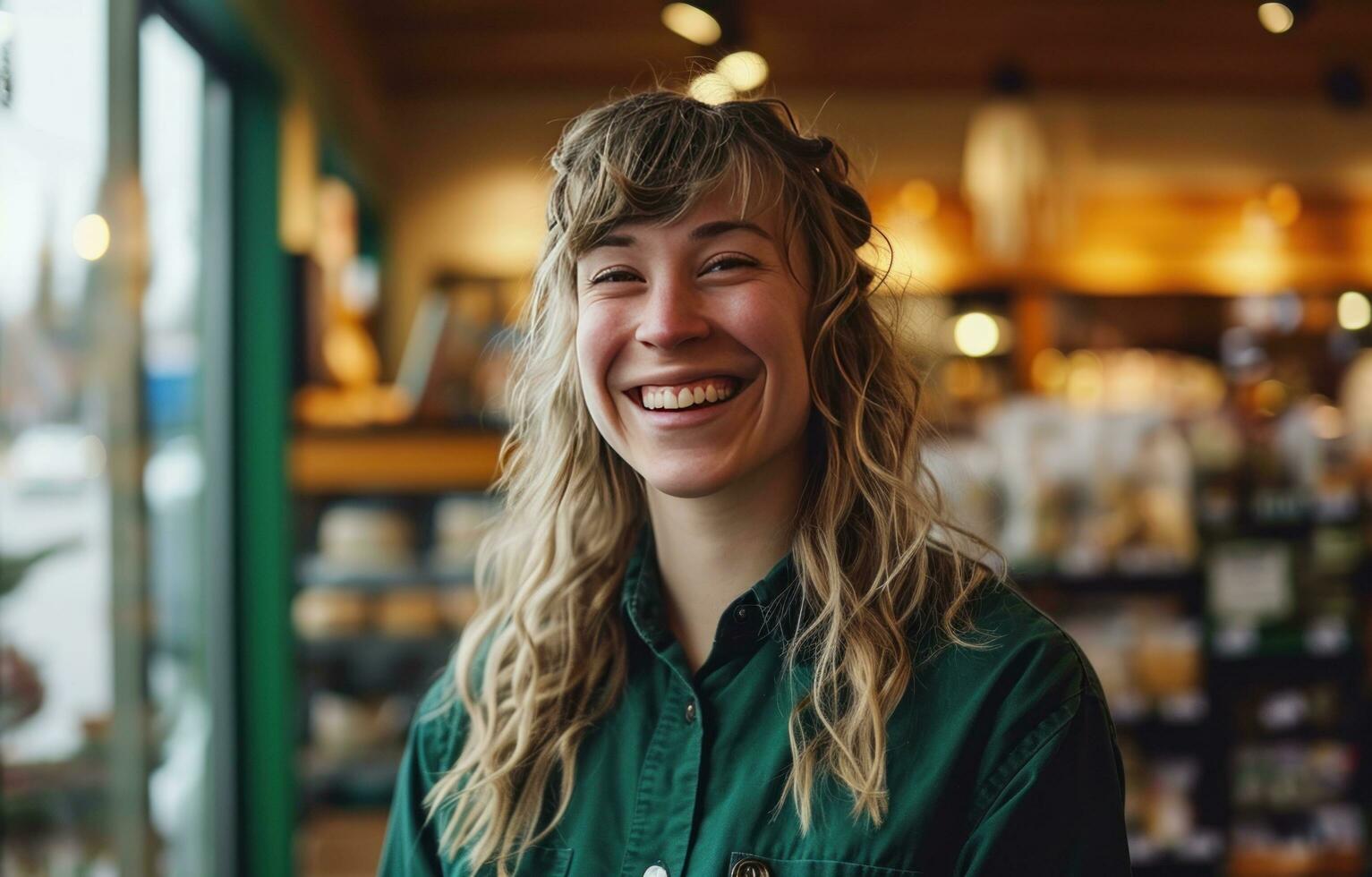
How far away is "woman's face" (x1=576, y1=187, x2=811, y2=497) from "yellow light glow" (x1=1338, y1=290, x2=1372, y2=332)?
245 inches

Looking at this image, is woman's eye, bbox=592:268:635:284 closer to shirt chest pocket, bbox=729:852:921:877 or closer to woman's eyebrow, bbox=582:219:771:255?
woman's eyebrow, bbox=582:219:771:255

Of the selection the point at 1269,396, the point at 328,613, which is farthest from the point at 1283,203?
the point at 328,613

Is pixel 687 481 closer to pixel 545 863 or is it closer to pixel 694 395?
pixel 694 395

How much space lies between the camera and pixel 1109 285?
6156mm

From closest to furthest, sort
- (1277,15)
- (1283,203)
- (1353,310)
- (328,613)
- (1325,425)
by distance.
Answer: (1277,15) → (328,613) → (1325,425) → (1283,203) → (1353,310)

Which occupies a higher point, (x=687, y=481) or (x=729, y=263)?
(x=729, y=263)

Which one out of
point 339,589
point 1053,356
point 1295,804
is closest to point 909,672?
point 339,589

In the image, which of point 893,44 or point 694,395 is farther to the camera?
point 893,44

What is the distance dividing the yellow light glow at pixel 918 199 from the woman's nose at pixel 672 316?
5.12m

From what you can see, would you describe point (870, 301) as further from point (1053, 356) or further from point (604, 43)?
point (1053, 356)

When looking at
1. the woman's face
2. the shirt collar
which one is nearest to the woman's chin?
the woman's face

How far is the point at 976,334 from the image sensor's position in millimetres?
6195

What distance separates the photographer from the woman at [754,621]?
3.60 feet

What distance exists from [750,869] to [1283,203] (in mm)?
6234
